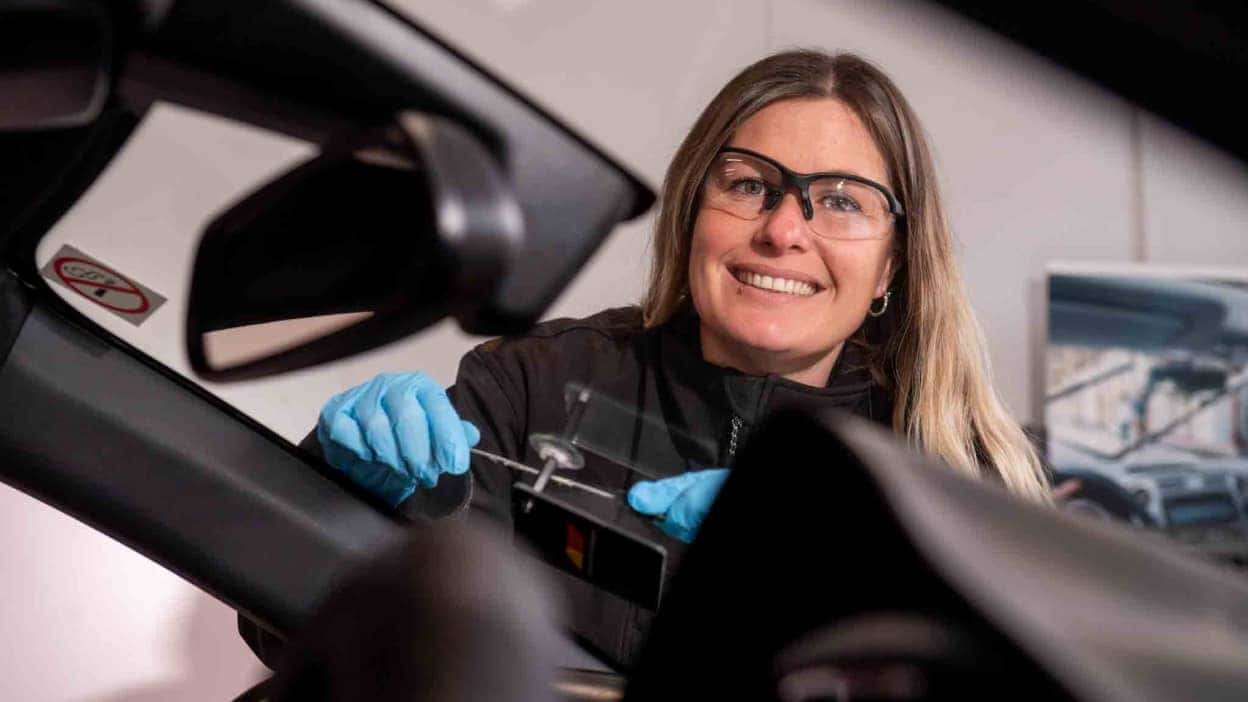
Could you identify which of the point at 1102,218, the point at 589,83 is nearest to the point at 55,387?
the point at 589,83

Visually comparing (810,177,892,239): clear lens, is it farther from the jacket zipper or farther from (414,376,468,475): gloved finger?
(414,376,468,475): gloved finger

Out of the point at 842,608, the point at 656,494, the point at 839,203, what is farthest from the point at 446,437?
the point at 842,608

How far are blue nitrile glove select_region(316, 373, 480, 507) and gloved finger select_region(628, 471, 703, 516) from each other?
112 mm

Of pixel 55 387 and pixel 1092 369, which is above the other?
pixel 55 387

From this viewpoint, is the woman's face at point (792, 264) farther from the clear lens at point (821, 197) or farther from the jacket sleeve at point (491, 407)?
the jacket sleeve at point (491, 407)

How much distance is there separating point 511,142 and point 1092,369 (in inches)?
→ 74.4

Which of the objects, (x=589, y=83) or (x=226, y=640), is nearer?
(x=226, y=640)

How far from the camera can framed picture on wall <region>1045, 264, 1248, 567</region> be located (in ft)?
6.53

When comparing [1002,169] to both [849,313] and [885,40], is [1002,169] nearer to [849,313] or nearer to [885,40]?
[885,40]

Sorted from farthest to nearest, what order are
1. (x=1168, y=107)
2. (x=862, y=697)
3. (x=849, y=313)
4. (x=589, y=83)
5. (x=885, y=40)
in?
(x=885, y=40) → (x=589, y=83) → (x=849, y=313) → (x=1168, y=107) → (x=862, y=697)

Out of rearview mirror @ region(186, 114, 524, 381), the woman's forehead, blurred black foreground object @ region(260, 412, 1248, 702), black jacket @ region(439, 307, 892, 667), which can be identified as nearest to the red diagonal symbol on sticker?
rearview mirror @ region(186, 114, 524, 381)

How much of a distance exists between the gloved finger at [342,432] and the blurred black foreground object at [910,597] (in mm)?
528

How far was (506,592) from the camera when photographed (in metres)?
0.20

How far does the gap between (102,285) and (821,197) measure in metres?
0.67
